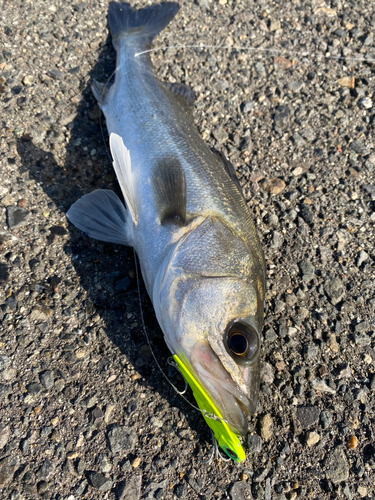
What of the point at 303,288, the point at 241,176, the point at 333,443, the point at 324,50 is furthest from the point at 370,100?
the point at 333,443

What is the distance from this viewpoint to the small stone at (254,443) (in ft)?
8.50

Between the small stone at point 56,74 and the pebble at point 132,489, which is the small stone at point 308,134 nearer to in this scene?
the small stone at point 56,74

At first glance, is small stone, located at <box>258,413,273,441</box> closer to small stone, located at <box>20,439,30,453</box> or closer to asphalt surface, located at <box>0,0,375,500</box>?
asphalt surface, located at <box>0,0,375,500</box>

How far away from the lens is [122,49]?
4.00 meters

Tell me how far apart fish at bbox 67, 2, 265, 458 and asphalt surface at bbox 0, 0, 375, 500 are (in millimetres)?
Answer: 319

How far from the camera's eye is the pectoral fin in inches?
122

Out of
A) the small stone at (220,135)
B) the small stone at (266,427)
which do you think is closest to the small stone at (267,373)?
the small stone at (266,427)

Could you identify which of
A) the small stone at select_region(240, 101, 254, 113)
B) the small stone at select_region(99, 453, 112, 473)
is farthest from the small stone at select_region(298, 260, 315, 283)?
the small stone at select_region(99, 453, 112, 473)

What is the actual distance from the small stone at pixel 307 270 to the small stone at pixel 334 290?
140mm

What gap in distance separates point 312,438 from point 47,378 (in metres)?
1.88

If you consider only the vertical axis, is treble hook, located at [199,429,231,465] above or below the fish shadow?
below

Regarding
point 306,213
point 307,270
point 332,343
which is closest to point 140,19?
point 306,213

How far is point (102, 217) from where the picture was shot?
3123mm

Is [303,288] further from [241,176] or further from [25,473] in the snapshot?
[25,473]
